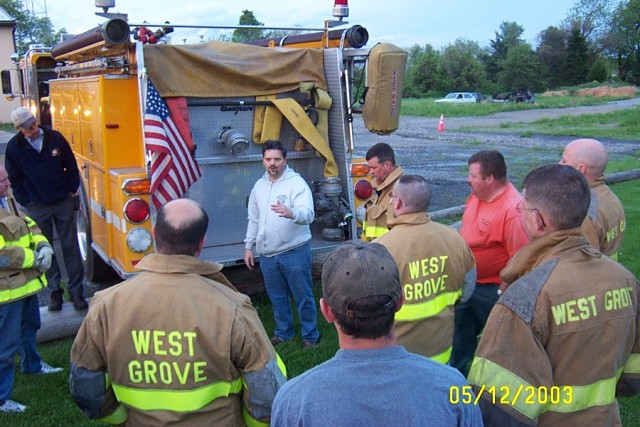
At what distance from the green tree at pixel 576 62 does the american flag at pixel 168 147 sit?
3069 inches

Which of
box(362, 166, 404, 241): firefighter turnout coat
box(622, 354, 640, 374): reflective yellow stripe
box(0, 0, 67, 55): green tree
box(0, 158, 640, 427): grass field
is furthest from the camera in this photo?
box(0, 0, 67, 55): green tree

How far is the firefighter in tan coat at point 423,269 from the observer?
335 centimetres

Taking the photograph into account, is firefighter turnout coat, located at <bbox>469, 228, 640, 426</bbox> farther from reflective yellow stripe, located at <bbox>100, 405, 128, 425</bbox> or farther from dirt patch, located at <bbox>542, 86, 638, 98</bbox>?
dirt patch, located at <bbox>542, 86, 638, 98</bbox>

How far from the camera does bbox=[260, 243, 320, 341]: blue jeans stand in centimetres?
527

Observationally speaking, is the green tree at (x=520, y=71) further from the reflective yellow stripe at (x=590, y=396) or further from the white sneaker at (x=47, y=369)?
the reflective yellow stripe at (x=590, y=396)

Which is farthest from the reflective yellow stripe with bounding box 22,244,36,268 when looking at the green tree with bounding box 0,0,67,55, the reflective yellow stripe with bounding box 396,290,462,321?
the green tree with bounding box 0,0,67,55

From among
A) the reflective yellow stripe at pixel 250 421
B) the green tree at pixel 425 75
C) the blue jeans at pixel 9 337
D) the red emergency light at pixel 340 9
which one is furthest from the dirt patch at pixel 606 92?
the reflective yellow stripe at pixel 250 421

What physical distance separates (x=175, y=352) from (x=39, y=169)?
405 centimetres

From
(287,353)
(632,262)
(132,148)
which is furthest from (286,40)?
(632,262)

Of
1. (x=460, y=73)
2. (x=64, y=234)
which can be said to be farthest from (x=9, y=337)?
(x=460, y=73)

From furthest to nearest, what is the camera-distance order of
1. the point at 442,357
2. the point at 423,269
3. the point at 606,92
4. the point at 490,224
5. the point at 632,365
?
the point at 606,92 < the point at 490,224 < the point at 442,357 < the point at 423,269 < the point at 632,365

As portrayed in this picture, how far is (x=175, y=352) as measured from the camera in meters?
2.41

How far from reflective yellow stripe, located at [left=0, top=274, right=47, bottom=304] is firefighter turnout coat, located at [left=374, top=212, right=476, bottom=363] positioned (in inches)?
97.8
